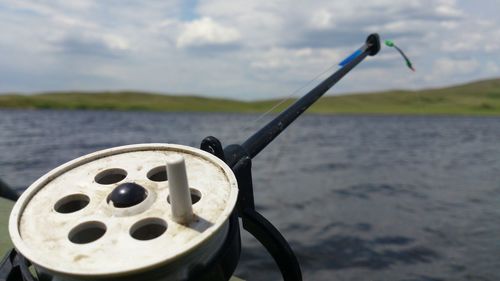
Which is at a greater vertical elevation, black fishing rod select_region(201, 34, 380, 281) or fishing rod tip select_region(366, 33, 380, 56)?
fishing rod tip select_region(366, 33, 380, 56)

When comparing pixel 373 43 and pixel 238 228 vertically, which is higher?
pixel 373 43

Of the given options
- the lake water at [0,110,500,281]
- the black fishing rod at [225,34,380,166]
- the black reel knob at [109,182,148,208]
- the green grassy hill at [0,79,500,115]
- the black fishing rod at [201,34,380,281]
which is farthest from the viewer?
the green grassy hill at [0,79,500,115]

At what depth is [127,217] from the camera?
230cm

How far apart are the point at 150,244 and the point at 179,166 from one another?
0.47m

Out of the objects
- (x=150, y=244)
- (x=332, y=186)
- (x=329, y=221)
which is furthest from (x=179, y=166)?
(x=332, y=186)

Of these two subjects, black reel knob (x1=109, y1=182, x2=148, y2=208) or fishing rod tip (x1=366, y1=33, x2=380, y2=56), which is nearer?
black reel knob (x1=109, y1=182, x2=148, y2=208)

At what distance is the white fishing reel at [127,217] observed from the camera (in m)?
2.04

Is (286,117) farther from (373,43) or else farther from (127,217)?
(373,43)

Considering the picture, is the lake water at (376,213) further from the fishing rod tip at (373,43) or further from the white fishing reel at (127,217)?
the fishing rod tip at (373,43)

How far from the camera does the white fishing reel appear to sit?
2.04 m

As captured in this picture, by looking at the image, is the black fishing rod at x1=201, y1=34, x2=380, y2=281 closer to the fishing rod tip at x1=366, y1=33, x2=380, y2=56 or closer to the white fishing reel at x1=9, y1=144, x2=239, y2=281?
the white fishing reel at x1=9, y1=144, x2=239, y2=281

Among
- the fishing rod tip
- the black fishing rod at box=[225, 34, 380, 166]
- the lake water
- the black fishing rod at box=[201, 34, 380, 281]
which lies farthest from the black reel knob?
the fishing rod tip

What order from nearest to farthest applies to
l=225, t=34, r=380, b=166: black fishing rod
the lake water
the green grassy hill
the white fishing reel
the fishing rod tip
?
the white fishing reel → l=225, t=34, r=380, b=166: black fishing rod → the fishing rod tip → the lake water → the green grassy hill

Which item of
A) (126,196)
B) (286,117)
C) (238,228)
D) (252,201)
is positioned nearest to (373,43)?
(286,117)
